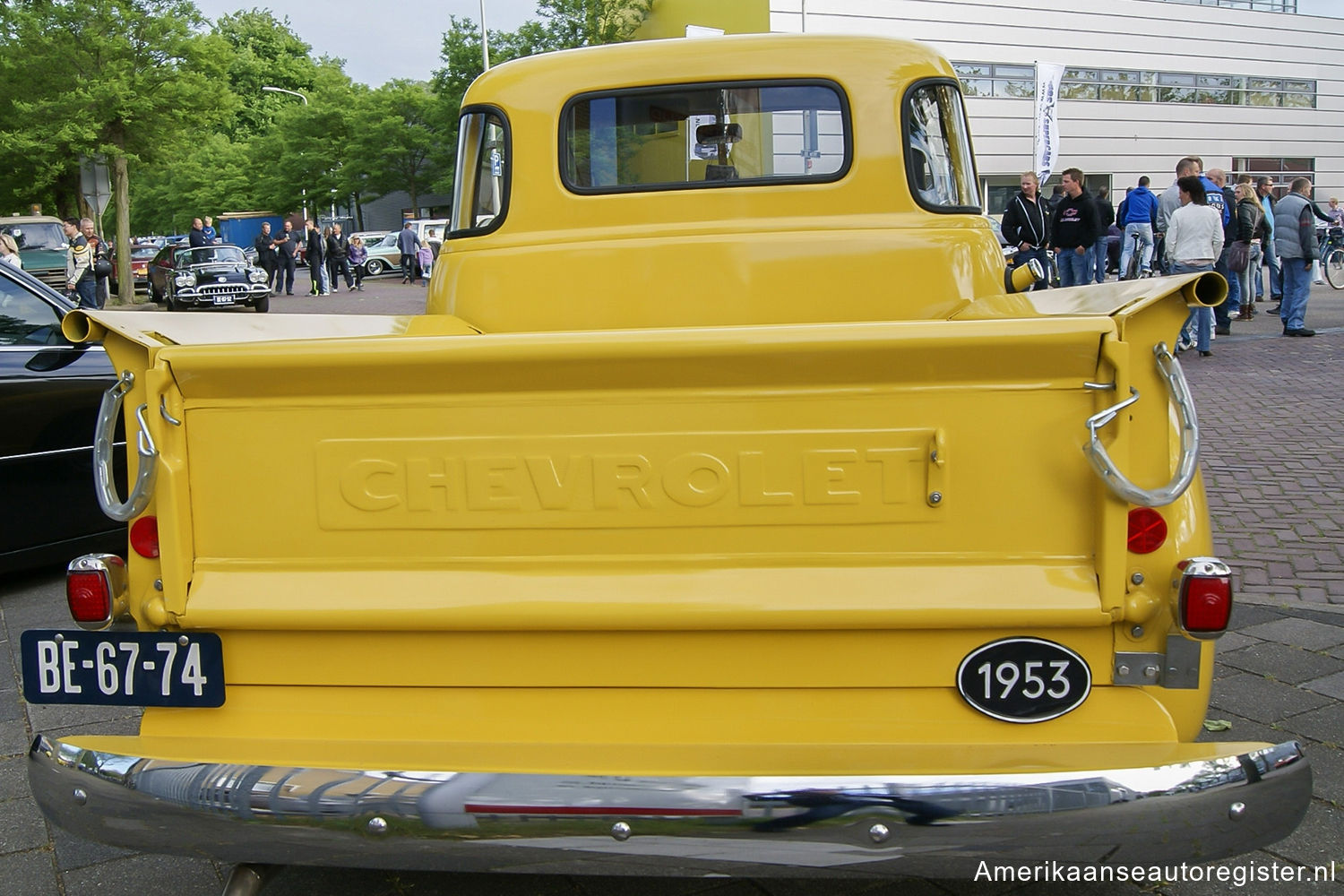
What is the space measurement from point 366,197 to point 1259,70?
35762mm

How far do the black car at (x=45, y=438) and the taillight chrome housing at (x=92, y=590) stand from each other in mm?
3276

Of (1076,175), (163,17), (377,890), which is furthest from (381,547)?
(163,17)

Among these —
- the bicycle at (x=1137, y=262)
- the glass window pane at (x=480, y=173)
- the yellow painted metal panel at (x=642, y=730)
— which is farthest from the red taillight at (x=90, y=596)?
the bicycle at (x=1137, y=262)

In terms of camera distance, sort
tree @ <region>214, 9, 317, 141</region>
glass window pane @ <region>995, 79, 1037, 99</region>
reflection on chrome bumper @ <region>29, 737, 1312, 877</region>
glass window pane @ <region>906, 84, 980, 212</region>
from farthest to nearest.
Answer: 1. tree @ <region>214, 9, 317, 141</region>
2. glass window pane @ <region>995, 79, 1037, 99</region>
3. glass window pane @ <region>906, 84, 980, 212</region>
4. reflection on chrome bumper @ <region>29, 737, 1312, 877</region>

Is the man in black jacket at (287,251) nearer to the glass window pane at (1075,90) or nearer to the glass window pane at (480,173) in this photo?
the glass window pane at (1075,90)

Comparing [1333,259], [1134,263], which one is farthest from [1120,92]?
[1134,263]

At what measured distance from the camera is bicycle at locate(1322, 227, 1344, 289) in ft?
64.7

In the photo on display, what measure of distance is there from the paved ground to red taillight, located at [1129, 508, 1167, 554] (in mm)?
972

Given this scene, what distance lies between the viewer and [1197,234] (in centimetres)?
1149

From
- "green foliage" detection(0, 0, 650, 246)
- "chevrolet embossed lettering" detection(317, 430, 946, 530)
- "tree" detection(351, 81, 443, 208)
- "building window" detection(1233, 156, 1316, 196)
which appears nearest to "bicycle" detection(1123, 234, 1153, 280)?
"chevrolet embossed lettering" detection(317, 430, 946, 530)

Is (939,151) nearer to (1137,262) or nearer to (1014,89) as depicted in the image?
(1137,262)

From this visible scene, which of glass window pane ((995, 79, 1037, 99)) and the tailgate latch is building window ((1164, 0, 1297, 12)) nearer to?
glass window pane ((995, 79, 1037, 99))

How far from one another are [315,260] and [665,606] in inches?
1094

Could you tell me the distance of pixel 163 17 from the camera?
88.9ft
